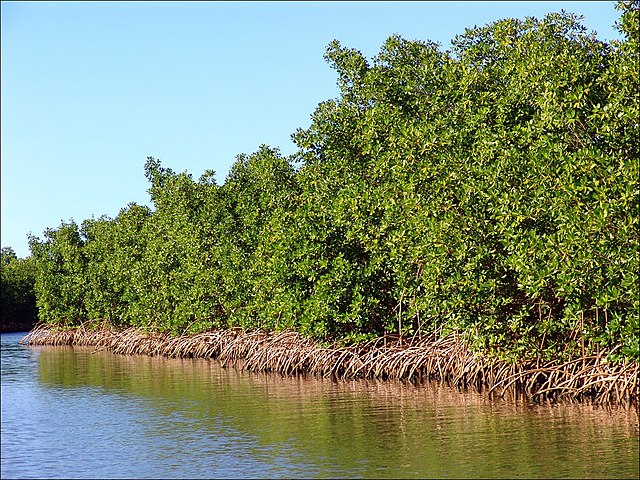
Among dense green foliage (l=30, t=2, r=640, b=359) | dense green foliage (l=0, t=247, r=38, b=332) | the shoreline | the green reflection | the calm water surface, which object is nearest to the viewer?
the green reflection

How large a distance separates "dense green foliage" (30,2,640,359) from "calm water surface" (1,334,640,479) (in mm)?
1930

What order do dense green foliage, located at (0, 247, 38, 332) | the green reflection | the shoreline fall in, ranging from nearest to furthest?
1. the green reflection
2. the shoreline
3. dense green foliage, located at (0, 247, 38, 332)

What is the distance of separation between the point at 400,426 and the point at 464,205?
17.6 feet

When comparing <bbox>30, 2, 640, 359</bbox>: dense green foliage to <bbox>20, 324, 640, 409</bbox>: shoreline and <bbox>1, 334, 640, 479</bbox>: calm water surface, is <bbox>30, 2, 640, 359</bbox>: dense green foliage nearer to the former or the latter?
<bbox>20, 324, 640, 409</bbox>: shoreline

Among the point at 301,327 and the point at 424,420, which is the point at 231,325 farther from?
the point at 424,420

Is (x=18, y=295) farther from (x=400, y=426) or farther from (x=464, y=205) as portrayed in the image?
(x=400, y=426)

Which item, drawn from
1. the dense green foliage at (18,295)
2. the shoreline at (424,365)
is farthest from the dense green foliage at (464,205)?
the dense green foliage at (18,295)

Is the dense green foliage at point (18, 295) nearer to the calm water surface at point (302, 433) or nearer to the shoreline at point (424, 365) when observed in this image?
the shoreline at point (424, 365)

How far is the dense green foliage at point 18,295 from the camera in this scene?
6731cm

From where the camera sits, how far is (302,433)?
1619 centimetres

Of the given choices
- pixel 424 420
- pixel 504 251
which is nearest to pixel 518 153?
pixel 504 251

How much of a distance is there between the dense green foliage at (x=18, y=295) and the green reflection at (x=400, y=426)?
43.8 metres

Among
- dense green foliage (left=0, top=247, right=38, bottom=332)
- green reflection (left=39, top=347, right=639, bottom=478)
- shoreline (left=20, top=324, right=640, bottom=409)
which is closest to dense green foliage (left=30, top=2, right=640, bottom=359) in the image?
shoreline (left=20, top=324, right=640, bottom=409)

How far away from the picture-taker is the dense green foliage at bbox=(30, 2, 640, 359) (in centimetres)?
1672
